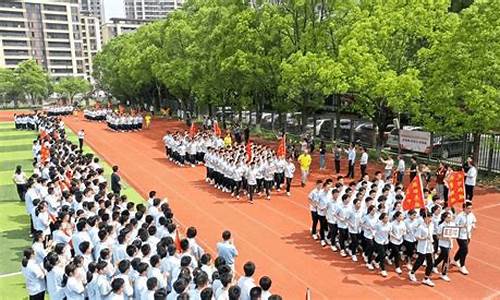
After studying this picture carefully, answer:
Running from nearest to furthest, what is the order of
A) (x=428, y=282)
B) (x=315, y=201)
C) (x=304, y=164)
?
(x=428, y=282) < (x=315, y=201) < (x=304, y=164)

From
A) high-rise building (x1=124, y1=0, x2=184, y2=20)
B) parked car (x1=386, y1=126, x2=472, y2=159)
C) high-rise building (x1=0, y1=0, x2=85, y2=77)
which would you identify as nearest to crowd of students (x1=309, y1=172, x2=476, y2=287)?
parked car (x1=386, y1=126, x2=472, y2=159)

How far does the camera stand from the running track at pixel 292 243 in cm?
985

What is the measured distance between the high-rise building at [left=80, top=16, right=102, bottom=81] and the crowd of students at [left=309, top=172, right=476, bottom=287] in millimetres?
113947

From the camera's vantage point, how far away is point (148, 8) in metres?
198

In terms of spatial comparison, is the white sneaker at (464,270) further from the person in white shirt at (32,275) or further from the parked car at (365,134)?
the parked car at (365,134)

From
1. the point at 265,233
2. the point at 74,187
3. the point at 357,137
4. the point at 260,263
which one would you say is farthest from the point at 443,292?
the point at 357,137

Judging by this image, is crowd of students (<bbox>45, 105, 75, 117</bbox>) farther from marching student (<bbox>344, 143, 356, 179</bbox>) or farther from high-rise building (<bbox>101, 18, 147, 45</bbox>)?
high-rise building (<bbox>101, 18, 147, 45</bbox>)

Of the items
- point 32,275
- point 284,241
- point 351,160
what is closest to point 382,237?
point 284,241

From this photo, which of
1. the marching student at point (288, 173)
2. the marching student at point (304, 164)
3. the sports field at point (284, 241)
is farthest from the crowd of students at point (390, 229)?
the marching student at point (304, 164)

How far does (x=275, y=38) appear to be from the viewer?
26.9 meters

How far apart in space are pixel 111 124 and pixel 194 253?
30064mm

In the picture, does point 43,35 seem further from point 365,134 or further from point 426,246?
point 426,246

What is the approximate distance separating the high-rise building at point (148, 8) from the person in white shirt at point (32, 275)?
199 m

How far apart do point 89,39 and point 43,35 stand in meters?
22.5
